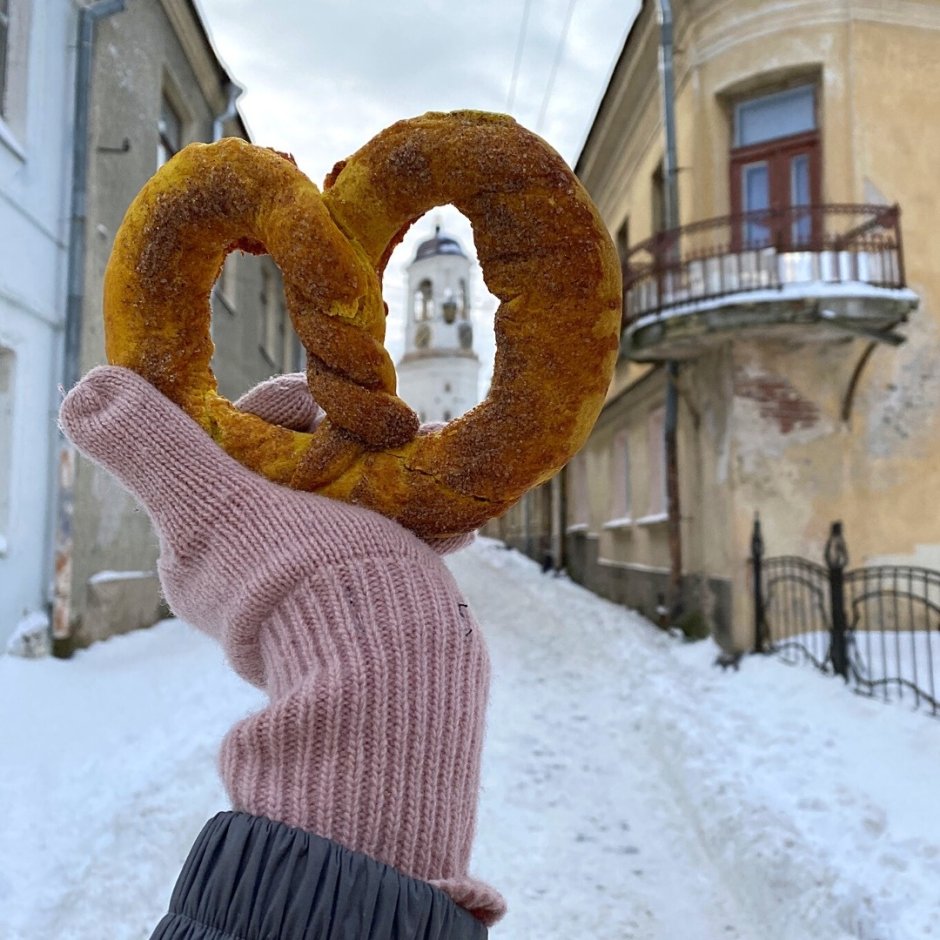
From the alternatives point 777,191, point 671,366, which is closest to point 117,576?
point 671,366

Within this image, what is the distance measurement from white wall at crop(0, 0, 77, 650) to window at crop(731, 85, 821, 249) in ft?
20.5

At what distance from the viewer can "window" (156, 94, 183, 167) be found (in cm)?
902

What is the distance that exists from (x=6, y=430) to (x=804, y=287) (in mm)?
6769

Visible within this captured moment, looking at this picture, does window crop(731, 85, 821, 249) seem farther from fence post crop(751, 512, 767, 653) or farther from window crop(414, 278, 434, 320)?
window crop(414, 278, 434, 320)

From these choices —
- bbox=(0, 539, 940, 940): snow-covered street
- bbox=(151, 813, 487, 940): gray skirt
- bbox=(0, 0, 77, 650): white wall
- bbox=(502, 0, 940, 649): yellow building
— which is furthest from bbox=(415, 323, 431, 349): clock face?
bbox=(151, 813, 487, 940): gray skirt

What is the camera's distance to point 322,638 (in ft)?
3.99

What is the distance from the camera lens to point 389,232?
141 centimetres

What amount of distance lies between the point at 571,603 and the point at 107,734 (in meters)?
8.25

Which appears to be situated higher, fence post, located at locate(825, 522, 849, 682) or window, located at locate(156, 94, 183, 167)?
window, located at locate(156, 94, 183, 167)

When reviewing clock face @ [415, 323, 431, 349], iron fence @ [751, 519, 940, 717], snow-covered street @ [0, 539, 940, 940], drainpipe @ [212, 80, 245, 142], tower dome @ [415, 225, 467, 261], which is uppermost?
tower dome @ [415, 225, 467, 261]

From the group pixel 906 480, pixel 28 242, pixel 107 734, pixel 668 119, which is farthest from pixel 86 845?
pixel 668 119

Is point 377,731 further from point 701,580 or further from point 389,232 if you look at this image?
point 701,580

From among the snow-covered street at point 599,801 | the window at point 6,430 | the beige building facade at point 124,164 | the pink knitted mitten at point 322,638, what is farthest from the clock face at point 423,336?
the pink knitted mitten at point 322,638

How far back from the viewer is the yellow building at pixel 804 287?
26.3 feet
